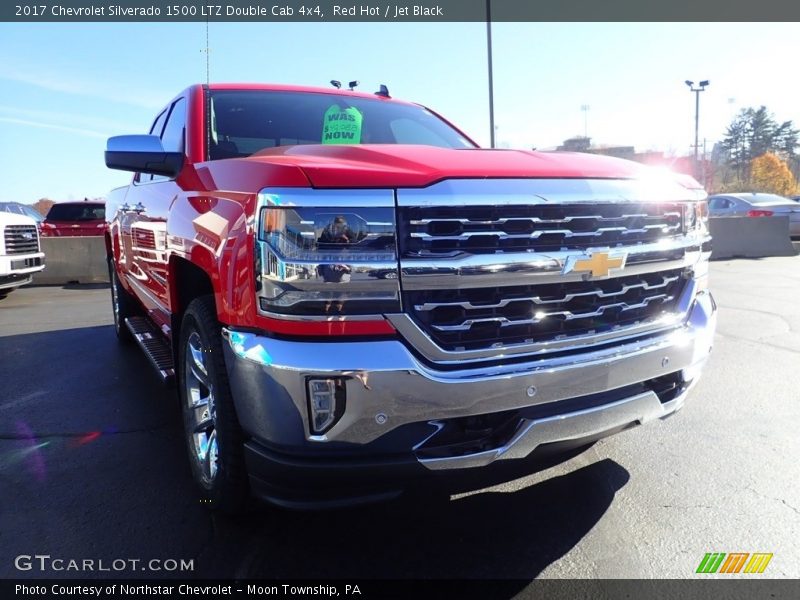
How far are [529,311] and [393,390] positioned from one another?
59cm

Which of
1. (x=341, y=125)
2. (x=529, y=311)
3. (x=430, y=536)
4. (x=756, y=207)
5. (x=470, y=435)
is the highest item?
(x=341, y=125)

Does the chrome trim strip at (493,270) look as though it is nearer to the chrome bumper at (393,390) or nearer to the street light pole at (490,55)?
the chrome bumper at (393,390)

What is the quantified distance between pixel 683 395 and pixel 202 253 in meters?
2.08

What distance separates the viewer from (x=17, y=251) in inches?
354

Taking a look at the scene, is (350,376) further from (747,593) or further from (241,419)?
(747,593)

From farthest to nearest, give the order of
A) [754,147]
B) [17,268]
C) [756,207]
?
[754,147]
[756,207]
[17,268]

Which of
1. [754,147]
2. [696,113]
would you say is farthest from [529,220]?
[754,147]

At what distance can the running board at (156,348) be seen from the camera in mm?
3234

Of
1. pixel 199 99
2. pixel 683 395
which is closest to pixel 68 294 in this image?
pixel 199 99

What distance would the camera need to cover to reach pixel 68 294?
34.7ft

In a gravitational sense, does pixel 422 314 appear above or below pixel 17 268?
above

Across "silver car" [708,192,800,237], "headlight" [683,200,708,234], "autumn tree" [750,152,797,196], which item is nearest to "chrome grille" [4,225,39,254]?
"headlight" [683,200,708,234]

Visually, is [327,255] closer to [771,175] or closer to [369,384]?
[369,384]

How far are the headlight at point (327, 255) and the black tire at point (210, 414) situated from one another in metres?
0.52
